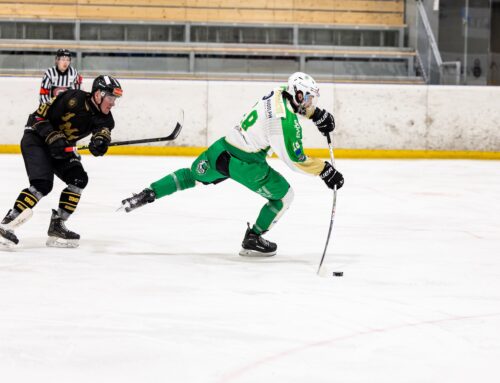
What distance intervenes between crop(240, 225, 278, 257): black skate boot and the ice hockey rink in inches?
3.6

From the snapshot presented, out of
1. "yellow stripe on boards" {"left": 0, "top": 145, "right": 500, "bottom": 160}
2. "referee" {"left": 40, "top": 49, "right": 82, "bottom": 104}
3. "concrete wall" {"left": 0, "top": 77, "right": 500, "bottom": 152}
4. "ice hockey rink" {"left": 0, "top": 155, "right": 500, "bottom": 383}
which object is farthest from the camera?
"yellow stripe on boards" {"left": 0, "top": 145, "right": 500, "bottom": 160}

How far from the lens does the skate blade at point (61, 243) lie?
4889mm

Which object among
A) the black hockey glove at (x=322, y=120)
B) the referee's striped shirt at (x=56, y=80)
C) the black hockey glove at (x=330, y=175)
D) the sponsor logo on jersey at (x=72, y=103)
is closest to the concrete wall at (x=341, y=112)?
the referee's striped shirt at (x=56, y=80)

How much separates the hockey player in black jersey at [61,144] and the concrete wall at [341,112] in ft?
20.6

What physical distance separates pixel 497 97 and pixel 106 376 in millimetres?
9728

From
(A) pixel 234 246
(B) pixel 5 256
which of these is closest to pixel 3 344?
(B) pixel 5 256

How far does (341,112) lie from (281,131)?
699 cm

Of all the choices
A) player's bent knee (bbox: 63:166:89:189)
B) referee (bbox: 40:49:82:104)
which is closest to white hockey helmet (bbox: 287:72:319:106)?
player's bent knee (bbox: 63:166:89:189)

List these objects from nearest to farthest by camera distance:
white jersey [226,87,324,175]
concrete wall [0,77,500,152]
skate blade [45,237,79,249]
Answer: white jersey [226,87,324,175], skate blade [45,237,79,249], concrete wall [0,77,500,152]

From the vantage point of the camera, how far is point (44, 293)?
11.9 ft

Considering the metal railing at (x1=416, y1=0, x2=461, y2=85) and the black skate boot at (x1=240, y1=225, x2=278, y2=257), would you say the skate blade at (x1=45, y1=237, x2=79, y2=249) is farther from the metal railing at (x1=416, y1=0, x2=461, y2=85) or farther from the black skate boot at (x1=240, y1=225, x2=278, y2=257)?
the metal railing at (x1=416, y1=0, x2=461, y2=85)

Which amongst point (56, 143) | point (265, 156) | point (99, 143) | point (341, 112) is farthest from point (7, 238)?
point (341, 112)

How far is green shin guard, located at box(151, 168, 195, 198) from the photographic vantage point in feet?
15.6

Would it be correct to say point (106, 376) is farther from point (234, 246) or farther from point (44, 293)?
point (234, 246)
